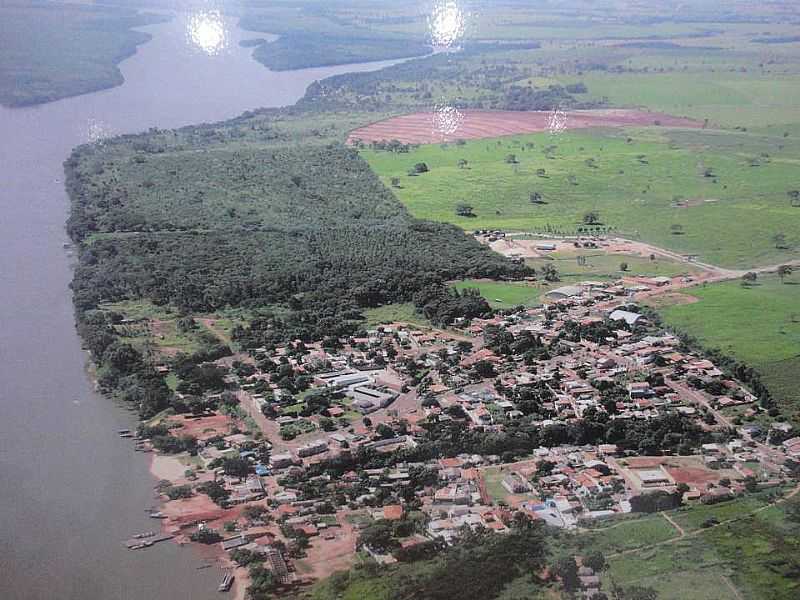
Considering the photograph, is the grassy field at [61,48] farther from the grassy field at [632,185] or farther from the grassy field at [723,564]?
the grassy field at [723,564]

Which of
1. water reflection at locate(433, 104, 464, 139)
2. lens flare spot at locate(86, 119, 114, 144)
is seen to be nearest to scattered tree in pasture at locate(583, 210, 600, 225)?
water reflection at locate(433, 104, 464, 139)

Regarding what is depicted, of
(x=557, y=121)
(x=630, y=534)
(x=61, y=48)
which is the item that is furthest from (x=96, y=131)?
(x=630, y=534)

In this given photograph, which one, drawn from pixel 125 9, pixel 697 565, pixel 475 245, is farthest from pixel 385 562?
pixel 125 9

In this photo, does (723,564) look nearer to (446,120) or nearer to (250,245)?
(250,245)

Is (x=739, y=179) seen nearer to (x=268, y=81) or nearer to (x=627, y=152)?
(x=627, y=152)

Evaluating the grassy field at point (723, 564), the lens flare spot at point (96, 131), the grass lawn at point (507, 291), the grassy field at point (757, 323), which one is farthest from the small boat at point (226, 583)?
the lens flare spot at point (96, 131)
